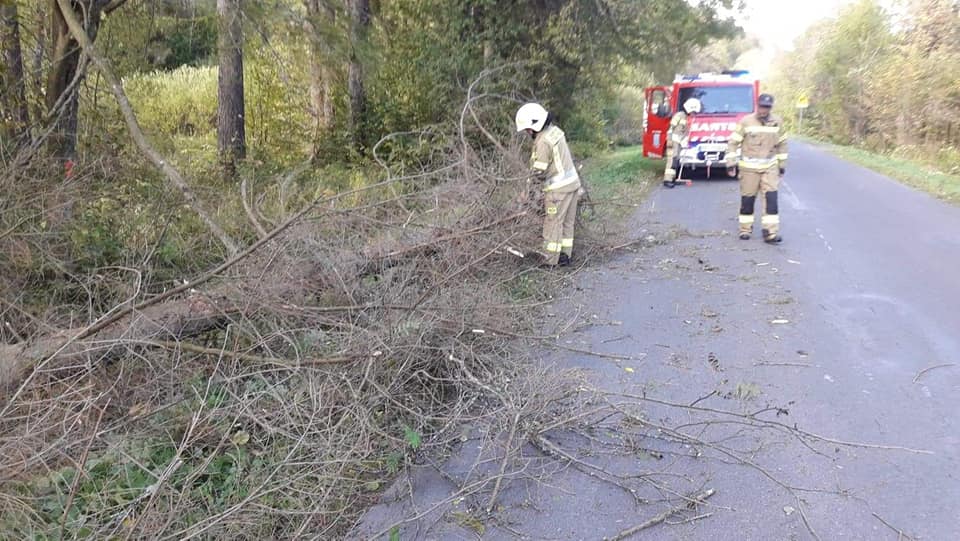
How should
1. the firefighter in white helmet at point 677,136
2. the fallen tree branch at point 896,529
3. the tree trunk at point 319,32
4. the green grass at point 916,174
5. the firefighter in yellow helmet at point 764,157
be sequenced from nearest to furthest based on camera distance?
the fallen tree branch at point 896,529, the tree trunk at point 319,32, the firefighter in yellow helmet at point 764,157, the green grass at point 916,174, the firefighter in white helmet at point 677,136

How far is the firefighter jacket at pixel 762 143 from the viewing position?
8.05m

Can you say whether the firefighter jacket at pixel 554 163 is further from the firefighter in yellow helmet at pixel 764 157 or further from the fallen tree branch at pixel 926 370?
the fallen tree branch at pixel 926 370

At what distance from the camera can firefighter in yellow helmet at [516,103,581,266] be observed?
695 centimetres

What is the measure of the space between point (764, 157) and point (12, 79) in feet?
25.0

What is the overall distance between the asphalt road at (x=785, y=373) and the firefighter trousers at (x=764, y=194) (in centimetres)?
25

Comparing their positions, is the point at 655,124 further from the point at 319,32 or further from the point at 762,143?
the point at 319,32

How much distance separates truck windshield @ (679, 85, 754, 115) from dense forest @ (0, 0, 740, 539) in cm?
653

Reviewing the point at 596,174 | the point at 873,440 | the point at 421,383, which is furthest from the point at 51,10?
the point at 596,174

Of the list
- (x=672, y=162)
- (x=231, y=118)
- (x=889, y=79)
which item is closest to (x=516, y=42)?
(x=672, y=162)

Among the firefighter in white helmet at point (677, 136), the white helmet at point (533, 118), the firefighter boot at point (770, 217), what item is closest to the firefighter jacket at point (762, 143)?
the firefighter boot at point (770, 217)

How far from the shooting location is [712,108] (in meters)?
14.3

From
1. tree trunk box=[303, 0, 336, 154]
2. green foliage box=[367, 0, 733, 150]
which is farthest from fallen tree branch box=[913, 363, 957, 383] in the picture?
green foliage box=[367, 0, 733, 150]

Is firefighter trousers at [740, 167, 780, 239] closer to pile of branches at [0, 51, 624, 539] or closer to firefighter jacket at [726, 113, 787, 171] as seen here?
firefighter jacket at [726, 113, 787, 171]

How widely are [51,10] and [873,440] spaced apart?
720cm
